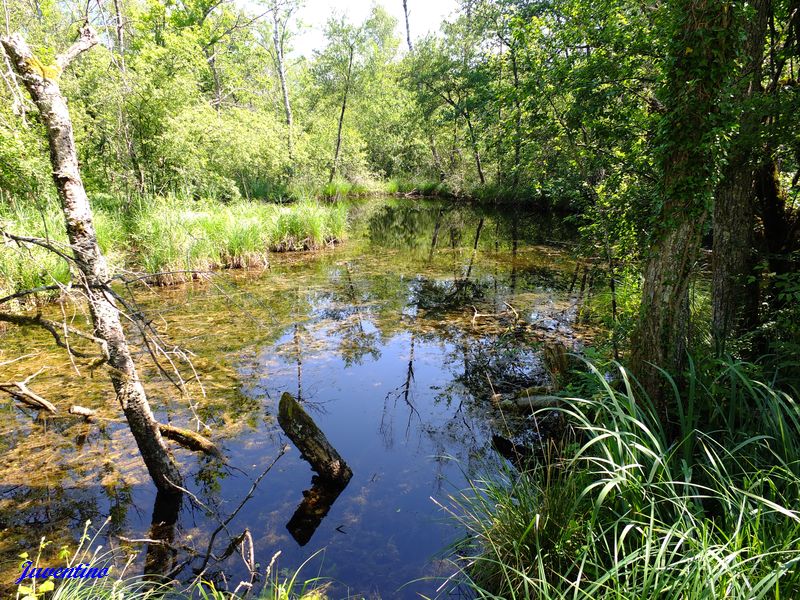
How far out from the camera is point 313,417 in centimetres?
478

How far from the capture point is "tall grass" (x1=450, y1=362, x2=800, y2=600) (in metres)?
1.71

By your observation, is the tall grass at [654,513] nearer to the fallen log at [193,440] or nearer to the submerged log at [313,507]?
the submerged log at [313,507]

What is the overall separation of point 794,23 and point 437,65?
20.5 metres

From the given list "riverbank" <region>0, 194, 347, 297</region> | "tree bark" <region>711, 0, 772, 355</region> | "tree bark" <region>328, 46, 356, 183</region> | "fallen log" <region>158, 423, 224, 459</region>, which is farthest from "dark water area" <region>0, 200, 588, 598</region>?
"tree bark" <region>328, 46, 356, 183</region>

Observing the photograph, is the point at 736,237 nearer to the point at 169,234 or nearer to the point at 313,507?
the point at 313,507

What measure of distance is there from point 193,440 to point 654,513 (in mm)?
3719

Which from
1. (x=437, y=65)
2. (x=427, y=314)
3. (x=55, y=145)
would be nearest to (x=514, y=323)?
(x=427, y=314)

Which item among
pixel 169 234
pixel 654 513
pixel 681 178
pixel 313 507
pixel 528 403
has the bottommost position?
pixel 313 507

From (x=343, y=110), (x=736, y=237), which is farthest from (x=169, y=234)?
(x=343, y=110)

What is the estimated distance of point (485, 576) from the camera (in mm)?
2580

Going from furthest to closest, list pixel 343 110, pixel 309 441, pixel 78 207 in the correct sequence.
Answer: pixel 343 110, pixel 309 441, pixel 78 207

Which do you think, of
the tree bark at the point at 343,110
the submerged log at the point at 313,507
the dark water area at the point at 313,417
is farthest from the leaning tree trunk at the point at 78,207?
the tree bark at the point at 343,110

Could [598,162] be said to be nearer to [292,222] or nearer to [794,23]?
[794,23]

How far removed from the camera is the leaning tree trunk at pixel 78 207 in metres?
2.33
